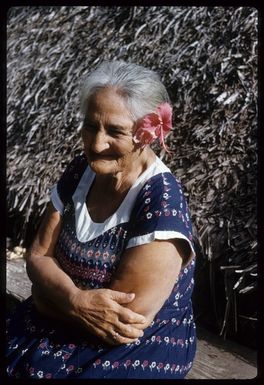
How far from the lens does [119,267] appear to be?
A: 1742 mm

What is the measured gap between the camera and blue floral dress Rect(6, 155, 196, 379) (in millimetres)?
1730

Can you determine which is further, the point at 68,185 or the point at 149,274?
the point at 68,185

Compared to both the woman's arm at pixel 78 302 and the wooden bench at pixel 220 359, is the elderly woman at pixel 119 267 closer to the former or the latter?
the woman's arm at pixel 78 302

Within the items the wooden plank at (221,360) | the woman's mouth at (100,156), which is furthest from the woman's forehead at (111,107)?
the wooden plank at (221,360)

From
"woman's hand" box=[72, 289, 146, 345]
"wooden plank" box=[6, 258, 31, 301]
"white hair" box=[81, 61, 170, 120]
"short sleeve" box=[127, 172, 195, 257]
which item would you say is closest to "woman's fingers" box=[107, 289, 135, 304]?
"woman's hand" box=[72, 289, 146, 345]

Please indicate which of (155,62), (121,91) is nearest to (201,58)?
(155,62)

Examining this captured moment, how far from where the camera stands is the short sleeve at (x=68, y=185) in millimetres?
2043

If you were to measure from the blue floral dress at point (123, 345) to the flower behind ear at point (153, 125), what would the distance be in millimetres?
113

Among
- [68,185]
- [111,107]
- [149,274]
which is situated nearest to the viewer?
[149,274]

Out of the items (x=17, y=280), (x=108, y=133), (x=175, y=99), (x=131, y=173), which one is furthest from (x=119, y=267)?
(x=175, y=99)

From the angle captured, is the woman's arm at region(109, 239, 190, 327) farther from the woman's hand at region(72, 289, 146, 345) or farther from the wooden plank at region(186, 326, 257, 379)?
the wooden plank at region(186, 326, 257, 379)

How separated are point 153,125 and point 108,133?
0.15 metres

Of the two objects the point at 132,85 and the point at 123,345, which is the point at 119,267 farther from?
the point at 132,85

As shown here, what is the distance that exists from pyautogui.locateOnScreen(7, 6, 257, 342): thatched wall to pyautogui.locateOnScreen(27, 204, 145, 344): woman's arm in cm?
80
